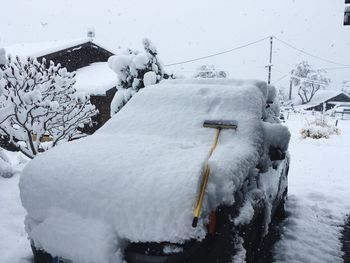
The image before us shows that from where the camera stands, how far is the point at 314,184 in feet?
21.9

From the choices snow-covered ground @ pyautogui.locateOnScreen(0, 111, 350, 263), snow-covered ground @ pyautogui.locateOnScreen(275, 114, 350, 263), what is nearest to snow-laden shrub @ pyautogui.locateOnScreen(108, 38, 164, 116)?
snow-covered ground @ pyautogui.locateOnScreen(0, 111, 350, 263)

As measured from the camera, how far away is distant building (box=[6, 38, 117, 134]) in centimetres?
1566

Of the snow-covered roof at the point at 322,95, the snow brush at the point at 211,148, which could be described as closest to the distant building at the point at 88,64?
the snow brush at the point at 211,148

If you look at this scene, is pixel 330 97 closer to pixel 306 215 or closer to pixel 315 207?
pixel 315 207

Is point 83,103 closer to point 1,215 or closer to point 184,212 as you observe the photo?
point 1,215

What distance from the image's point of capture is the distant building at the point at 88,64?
15.7 metres

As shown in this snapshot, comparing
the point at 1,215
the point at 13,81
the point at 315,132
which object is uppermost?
the point at 13,81

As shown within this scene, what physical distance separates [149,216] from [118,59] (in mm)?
7295

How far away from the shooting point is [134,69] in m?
8.80

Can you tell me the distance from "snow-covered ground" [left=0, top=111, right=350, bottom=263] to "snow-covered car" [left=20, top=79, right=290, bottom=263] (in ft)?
2.79

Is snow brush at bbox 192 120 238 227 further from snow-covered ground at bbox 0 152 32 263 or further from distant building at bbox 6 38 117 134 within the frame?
distant building at bbox 6 38 117 134

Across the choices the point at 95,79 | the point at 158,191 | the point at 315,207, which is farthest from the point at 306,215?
the point at 95,79

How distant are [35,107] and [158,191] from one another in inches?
237

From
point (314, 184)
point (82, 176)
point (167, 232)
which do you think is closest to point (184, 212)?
point (167, 232)
